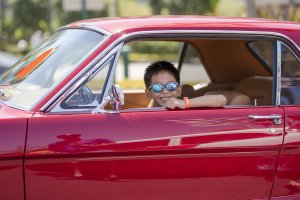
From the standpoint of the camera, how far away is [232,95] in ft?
13.5

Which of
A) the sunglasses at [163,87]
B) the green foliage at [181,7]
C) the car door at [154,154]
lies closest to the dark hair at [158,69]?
the sunglasses at [163,87]

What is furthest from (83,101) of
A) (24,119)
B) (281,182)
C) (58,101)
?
(281,182)

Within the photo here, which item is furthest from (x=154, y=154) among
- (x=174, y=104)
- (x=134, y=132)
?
(x=174, y=104)

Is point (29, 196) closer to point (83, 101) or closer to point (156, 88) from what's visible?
point (83, 101)

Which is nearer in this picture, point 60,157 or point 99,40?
point 60,157

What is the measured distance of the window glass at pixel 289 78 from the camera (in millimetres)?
3497

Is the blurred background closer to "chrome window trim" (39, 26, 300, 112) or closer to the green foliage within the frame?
the green foliage

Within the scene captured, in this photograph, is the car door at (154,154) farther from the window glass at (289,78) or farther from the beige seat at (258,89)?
the beige seat at (258,89)

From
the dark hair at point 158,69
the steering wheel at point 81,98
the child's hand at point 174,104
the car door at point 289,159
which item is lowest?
the car door at point 289,159

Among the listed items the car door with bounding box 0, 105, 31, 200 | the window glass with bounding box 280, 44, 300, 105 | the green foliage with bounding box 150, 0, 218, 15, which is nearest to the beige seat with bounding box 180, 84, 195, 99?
the window glass with bounding box 280, 44, 300, 105

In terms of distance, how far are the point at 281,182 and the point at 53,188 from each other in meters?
1.31

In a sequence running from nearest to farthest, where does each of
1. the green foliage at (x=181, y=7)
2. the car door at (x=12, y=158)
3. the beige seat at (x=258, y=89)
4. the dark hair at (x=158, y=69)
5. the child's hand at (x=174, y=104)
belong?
the car door at (x=12, y=158), the child's hand at (x=174, y=104), the dark hair at (x=158, y=69), the beige seat at (x=258, y=89), the green foliage at (x=181, y=7)

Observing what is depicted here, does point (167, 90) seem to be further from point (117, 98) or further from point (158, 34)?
point (117, 98)

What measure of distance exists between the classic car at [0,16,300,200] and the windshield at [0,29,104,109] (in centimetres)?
1
